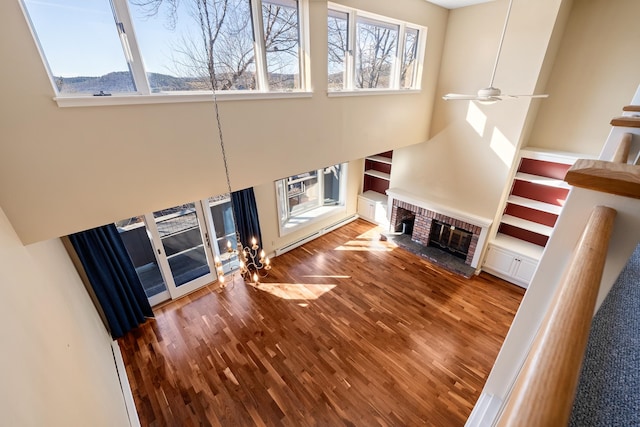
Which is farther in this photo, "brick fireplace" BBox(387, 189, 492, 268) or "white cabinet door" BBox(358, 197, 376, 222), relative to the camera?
"white cabinet door" BBox(358, 197, 376, 222)

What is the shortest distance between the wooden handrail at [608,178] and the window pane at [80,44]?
295 centimetres

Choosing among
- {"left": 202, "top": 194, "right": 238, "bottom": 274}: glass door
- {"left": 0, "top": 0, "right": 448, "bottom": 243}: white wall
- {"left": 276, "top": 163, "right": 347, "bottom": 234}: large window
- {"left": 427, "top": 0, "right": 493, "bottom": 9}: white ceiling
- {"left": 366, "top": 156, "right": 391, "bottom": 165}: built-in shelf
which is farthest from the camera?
{"left": 366, "top": 156, "right": 391, "bottom": 165}: built-in shelf

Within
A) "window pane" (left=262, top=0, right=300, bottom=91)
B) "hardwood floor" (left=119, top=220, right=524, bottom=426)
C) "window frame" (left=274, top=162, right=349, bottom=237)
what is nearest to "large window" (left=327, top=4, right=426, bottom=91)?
"window pane" (left=262, top=0, right=300, bottom=91)

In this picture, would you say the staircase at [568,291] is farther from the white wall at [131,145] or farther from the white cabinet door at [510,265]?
the white cabinet door at [510,265]

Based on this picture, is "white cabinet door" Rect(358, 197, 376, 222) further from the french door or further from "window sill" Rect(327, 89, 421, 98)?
the french door

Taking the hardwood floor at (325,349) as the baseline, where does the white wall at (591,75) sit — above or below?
above

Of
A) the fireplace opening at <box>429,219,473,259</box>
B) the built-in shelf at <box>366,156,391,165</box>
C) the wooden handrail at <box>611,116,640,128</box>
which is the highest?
the wooden handrail at <box>611,116,640,128</box>

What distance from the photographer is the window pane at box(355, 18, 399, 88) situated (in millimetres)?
3883

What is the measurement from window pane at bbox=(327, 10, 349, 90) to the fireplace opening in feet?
11.9

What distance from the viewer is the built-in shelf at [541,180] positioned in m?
4.13

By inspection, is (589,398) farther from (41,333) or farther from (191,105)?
(191,105)

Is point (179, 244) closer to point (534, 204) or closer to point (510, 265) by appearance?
point (510, 265)

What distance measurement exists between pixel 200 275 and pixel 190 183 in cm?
290

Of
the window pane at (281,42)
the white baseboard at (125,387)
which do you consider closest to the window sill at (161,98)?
the window pane at (281,42)
